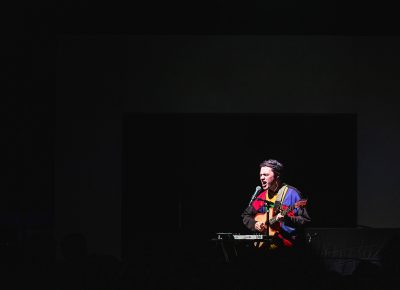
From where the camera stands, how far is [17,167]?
23.3ft

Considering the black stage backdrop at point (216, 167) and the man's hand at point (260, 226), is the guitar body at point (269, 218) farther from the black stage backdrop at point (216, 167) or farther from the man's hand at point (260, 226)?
the black stage backdrop at point (216, 167)

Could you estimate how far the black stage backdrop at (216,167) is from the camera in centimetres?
706

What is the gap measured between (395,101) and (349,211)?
156 centimetres

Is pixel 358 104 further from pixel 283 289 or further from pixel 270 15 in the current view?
pixel 283 289

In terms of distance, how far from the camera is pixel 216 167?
23.2ft

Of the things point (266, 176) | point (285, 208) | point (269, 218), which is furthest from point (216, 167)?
point (285, 208)

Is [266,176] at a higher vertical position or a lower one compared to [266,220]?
higher

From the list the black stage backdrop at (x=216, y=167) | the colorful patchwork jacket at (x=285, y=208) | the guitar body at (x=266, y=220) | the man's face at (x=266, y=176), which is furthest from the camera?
the black stage backdrop at (x=216, y=167)

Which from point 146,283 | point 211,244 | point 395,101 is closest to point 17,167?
point 211,244

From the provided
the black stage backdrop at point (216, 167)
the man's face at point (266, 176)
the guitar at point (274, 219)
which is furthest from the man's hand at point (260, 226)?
the black stage backdrop at point (216, 167)

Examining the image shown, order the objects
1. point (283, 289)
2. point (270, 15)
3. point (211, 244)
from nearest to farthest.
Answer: point (283, 289), point (270, 15), point (211, 244)

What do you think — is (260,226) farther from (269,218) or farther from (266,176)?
(266,176)

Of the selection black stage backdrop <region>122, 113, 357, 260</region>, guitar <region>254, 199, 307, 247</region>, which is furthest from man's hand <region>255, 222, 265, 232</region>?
black stage backdrop <region>122, 113, 357, 260</region>

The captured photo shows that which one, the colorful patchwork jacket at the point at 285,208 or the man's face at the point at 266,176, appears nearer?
the colorful patchwork jacket at the point at 285,208
